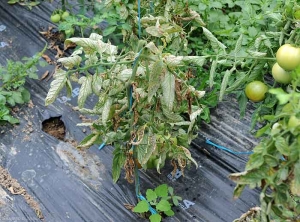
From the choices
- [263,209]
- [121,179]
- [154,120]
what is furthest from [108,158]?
[263,209]

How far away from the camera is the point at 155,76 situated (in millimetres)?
1668

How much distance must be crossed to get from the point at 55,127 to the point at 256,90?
1270 mm

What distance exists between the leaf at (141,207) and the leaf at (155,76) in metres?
0.60

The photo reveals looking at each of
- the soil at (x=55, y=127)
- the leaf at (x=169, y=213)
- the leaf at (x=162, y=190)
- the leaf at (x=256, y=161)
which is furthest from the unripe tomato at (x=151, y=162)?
the leaf at (x=256, y=161)

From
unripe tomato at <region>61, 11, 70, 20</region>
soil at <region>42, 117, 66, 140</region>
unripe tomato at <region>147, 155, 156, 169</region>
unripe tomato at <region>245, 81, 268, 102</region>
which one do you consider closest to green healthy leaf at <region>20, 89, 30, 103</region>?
soil at <region>42, 117, 66, 140</region>

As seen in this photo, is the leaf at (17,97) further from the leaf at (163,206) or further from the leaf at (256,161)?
the leaf at (256,161)

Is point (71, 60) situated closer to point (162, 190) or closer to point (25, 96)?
point (162, 190)

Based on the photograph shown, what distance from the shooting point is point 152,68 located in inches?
66.1

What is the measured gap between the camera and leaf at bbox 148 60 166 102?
5.39 feet

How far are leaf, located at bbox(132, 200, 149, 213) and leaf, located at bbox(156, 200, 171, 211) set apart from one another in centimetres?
5

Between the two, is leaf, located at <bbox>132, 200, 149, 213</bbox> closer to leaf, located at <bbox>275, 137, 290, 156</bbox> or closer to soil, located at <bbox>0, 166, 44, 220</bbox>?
soil, located at <bbox>0, 166, 44, 220</bbox>

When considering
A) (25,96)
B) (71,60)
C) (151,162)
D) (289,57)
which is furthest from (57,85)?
(25,96)

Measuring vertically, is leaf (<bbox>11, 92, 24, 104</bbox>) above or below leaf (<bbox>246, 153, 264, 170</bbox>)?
below

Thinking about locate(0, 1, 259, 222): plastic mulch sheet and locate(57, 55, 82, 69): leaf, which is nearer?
locate(57, 55, 82, 69): leaf
